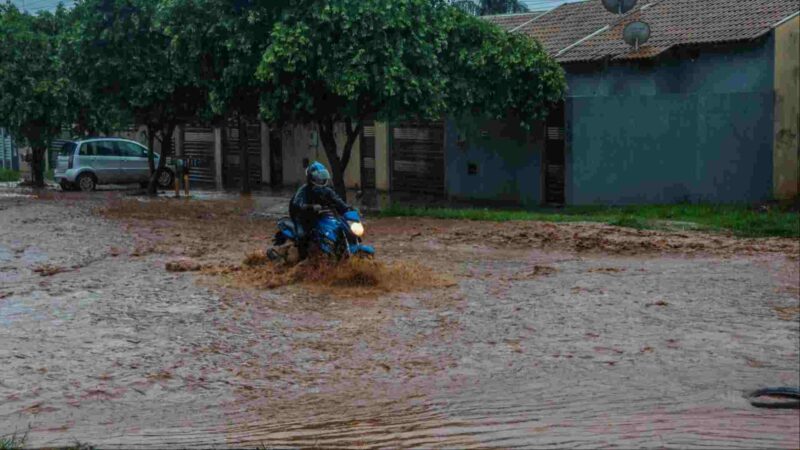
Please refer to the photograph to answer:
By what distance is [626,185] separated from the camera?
70.0 ft

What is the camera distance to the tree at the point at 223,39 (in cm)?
1970

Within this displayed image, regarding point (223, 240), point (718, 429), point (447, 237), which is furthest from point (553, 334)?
point (223, 240)

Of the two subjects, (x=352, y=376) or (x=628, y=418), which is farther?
(x=352, y=376)

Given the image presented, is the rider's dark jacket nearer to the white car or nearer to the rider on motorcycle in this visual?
the rider on motorcycle

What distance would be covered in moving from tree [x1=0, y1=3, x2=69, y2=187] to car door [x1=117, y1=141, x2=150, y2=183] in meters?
1.87

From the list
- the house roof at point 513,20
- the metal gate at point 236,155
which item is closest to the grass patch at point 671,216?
the house roof at point 513,20

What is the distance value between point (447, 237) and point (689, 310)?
7360 millimetres

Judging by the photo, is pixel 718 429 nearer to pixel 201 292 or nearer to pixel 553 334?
pixel 553 334

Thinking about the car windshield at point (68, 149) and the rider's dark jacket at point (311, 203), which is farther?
the car windshield at point (68, 149)

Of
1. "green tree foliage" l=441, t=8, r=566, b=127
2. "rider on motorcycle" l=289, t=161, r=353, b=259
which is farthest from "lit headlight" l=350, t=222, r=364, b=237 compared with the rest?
"green tree foliage" l=441, t=8, r=566, b=127

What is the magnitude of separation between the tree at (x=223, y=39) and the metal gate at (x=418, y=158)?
6.37 m

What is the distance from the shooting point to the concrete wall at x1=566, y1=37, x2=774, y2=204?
66.1 ft

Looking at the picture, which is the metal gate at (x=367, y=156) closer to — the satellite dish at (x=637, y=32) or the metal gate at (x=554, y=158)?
the metal gate at (x=554, y=158)

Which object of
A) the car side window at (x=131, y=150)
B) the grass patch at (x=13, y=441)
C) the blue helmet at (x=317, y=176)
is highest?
the car side window at (x=131, y=150)
